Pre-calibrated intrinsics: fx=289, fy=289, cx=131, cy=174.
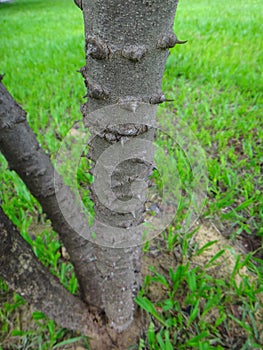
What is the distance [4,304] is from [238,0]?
15.1ft

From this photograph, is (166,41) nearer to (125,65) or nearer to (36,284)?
(125,65)

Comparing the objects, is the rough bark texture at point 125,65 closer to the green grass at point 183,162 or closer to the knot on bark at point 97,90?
the knot on bark at point 97,90

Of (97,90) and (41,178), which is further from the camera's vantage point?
(41,178)

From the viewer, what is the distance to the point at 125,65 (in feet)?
1.28

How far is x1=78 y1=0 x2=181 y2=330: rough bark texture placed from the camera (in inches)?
13.4

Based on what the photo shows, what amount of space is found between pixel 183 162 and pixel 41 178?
0.92 m

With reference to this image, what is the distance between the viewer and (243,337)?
0.95 meters

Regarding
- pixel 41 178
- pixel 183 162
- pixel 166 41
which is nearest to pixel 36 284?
pixel 41 178

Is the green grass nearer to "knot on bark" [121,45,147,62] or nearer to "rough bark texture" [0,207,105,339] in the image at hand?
"rough bark texture" [0,207,105,339]

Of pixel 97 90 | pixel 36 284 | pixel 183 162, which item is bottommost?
pixel 183 162

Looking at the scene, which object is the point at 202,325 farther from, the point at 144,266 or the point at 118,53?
the point at 118,53

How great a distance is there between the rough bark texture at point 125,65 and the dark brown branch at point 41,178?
0.75 feet

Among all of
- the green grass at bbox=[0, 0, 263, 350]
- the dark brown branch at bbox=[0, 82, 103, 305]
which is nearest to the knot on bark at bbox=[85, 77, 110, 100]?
the dark brown branch at bbox=[0, 82, 103, 305]

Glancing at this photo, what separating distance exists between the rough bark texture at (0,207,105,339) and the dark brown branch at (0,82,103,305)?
72 millimetres
